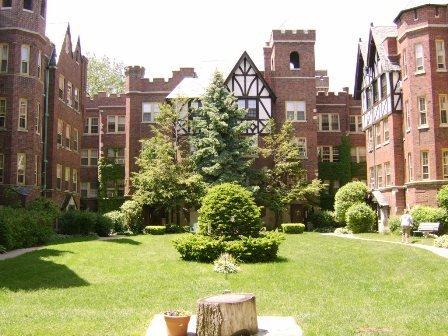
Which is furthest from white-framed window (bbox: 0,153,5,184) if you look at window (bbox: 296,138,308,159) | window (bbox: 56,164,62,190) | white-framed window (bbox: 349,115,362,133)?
white-framed window (bbox: 349,115,362,133)

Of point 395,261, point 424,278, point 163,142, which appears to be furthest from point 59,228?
point 424,278

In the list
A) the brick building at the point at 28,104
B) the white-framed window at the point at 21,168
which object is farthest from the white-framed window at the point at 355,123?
the white-framed window at the point at 21,168

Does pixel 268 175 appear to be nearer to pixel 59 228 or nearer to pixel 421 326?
pixel 59 228

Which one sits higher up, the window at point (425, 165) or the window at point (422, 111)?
the window at point (422, 111)

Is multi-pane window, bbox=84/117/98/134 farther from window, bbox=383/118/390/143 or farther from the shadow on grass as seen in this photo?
the shadow on grass

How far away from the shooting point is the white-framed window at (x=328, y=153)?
4744 centimetres

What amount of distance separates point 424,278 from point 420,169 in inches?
688

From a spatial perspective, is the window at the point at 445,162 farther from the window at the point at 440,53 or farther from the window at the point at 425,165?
the window at the point at 440,53

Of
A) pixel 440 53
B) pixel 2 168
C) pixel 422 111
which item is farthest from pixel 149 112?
pixel 440 53

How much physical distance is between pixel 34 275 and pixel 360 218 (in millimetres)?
22848

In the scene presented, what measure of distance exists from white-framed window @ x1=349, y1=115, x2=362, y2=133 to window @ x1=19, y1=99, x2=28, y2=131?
30.1 meters

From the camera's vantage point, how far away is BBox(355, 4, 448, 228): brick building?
30.6m

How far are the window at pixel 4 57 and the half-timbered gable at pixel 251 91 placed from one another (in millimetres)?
16941

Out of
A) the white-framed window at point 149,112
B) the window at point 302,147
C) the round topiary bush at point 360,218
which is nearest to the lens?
the round topiary bush at point 360,218
